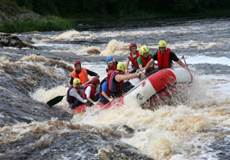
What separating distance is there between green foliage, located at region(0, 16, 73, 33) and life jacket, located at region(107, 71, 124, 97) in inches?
1244

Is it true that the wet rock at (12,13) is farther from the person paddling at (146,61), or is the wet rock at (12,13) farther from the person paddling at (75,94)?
the person paddling at (75,94)

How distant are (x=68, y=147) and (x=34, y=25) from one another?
38.3 m

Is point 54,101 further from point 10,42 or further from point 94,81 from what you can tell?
point 10,42

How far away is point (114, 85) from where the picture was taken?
12.6 metres

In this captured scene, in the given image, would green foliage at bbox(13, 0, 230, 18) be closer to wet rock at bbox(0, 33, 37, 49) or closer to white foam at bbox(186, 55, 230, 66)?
wet rock at bbox(0, 33, 37, 49)

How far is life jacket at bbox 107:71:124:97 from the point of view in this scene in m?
12.4

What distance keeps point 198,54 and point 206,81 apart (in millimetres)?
6991

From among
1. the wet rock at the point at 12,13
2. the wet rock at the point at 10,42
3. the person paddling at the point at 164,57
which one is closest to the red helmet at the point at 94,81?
the person paddling at the point at 164,57

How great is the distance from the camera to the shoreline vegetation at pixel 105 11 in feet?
169

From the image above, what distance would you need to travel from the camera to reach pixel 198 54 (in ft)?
74.9

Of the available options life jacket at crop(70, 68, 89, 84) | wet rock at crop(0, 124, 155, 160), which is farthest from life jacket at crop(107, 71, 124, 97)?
wet rock at crop(0, 124, 155, 160)

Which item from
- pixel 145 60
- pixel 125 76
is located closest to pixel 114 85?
pixel 125 76

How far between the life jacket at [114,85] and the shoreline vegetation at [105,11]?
35.5m

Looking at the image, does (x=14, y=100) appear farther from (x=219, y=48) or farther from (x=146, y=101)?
(x=219, y=48)
